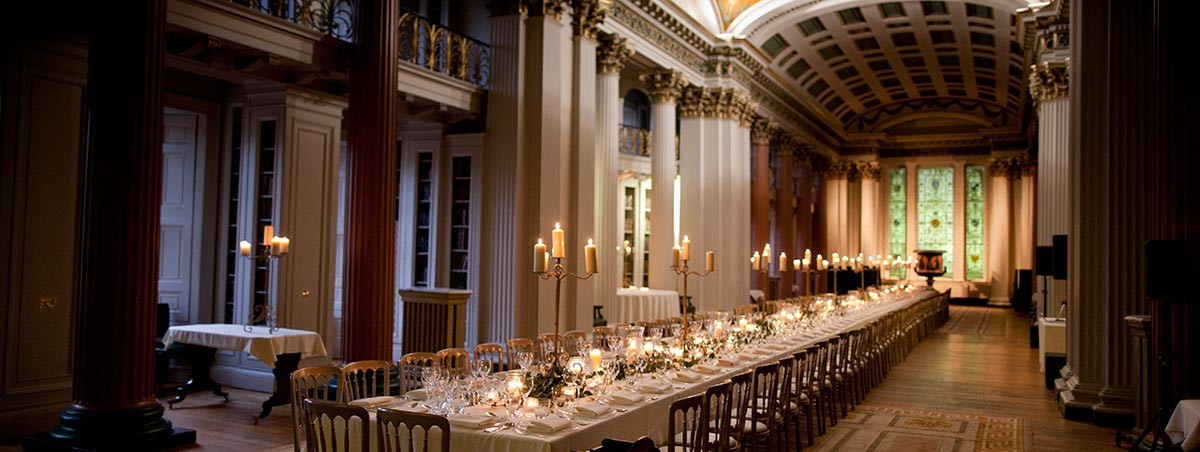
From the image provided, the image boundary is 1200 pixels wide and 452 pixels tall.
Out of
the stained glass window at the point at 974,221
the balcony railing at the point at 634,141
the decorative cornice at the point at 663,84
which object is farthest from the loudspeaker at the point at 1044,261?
the stained glass window at the point at 974,221

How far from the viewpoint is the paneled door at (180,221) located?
426 inches

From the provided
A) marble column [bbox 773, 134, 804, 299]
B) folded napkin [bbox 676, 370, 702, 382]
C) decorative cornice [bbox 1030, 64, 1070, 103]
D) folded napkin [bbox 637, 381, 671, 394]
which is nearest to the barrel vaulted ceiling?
marble column [bbox 773, 134, 804, 299]

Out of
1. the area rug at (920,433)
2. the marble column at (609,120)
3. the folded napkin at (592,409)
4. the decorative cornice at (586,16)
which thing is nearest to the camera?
the folded napkin at (592,409)

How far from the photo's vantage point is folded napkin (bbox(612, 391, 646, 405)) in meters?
5.42

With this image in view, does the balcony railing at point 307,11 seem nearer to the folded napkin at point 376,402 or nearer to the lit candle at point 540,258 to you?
the lit candle at point 540,258

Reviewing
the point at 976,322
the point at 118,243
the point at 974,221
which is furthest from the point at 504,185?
the point at 974,221

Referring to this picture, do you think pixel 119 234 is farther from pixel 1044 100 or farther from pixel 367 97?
pixel 1044 100

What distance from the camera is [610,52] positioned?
14164 millimetres

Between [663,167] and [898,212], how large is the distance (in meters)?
21.0


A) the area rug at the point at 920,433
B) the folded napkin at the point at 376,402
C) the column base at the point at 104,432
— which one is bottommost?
the area rug at the point at 920,433

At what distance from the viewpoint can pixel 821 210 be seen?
30.9 m

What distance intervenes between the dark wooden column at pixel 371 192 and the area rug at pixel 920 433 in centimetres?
439

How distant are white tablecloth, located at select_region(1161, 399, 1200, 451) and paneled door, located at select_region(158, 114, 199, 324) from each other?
10315mm

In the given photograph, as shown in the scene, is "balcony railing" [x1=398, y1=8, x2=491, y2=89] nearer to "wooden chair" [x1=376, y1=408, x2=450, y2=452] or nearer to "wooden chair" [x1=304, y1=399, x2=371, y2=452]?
"wooden chair" [x1=304, y1=399, x2=371, y2=452]
